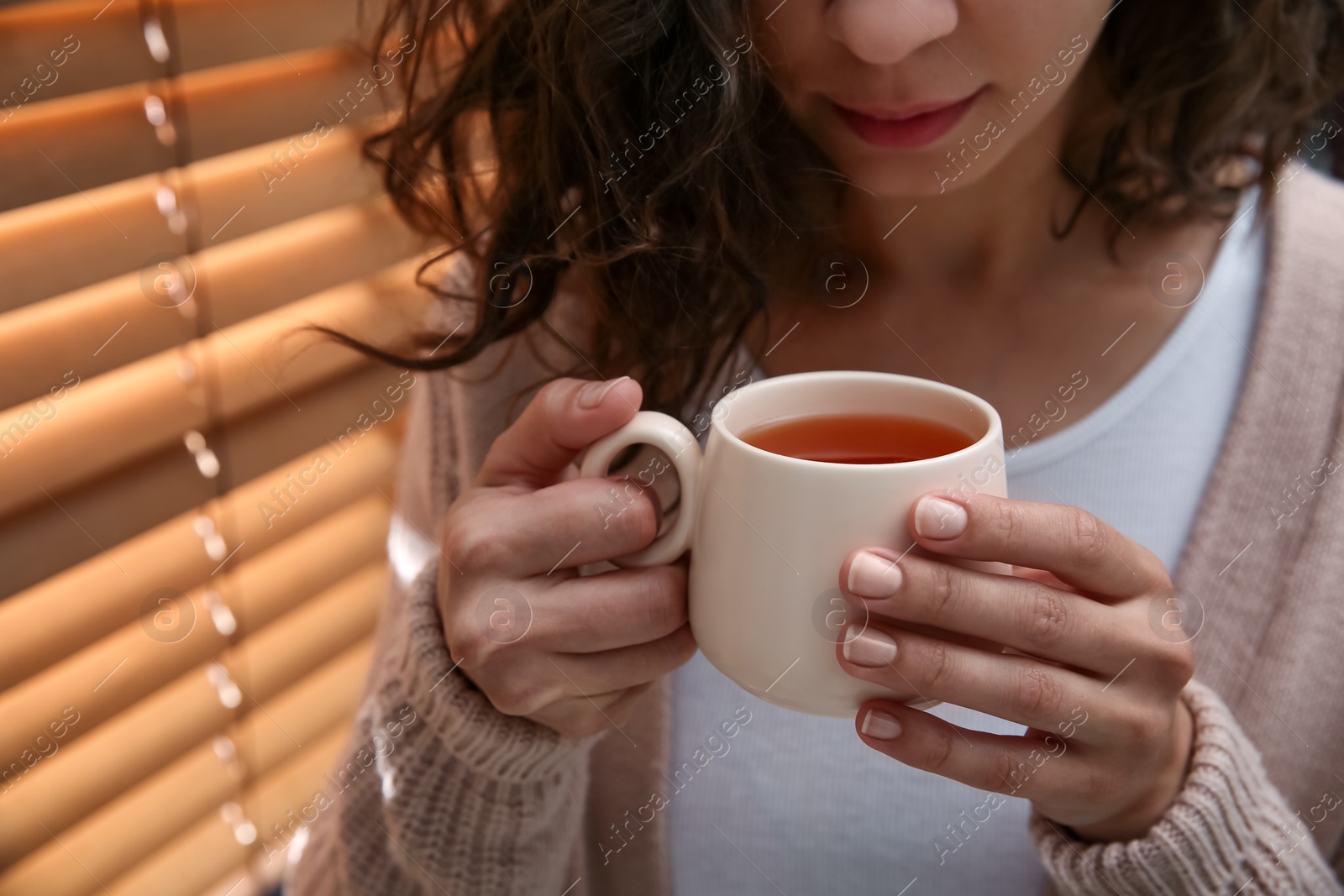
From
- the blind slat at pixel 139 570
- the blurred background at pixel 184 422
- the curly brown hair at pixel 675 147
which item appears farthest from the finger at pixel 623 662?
the blind slat at pixel 139 570

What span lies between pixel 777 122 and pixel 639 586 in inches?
17.2

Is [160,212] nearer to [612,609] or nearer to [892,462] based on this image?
[612,609]

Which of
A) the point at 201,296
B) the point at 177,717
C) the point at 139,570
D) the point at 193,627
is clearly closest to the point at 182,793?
the point at 177,717

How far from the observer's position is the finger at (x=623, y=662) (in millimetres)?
708

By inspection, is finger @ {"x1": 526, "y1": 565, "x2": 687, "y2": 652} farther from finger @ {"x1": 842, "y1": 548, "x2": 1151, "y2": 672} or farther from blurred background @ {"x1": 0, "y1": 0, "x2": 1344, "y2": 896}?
blurred background @ {"x1": 0, "y1": 0, "x2": 1344, "y2": 896}

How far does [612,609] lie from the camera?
2.19 ft

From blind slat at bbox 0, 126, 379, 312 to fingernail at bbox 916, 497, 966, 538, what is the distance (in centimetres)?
84

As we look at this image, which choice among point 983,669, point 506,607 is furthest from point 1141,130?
point 506,607

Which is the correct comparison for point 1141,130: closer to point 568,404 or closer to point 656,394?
point 656,394

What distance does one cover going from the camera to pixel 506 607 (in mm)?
703

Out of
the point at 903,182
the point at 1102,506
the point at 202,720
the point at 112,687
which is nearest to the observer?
the point at 903,182

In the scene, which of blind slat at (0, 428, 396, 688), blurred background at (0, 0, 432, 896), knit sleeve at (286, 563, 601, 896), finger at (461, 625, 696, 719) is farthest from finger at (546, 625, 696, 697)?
blind slat at (0, 428, 396, 688)

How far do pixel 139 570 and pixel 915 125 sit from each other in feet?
3.10

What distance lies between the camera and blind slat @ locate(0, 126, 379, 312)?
1.00 metres
